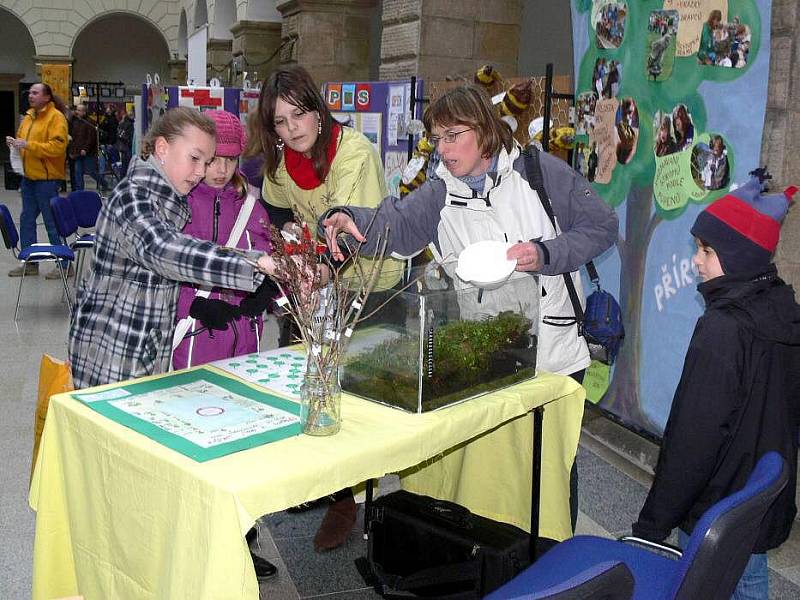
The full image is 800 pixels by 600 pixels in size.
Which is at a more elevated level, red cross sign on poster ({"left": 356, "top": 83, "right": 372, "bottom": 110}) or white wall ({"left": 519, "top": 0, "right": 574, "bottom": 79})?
white wall ({"left": 519, "top": 0, "right": 574, "bottom": 79})

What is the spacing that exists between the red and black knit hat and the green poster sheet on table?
3.53 feet

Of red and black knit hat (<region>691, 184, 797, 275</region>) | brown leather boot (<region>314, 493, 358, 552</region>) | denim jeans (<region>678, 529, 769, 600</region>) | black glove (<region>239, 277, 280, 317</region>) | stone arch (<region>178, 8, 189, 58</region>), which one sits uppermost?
stone arch (<region>178, 8, 189, 58</region>)

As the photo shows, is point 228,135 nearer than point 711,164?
Yes

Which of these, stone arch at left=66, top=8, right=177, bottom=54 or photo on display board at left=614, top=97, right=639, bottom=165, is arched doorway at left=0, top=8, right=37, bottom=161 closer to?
stone arch at left=66, top=8, right=177, bottom=54

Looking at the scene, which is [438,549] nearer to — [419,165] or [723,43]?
[723,43]

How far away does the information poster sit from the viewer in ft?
10.4

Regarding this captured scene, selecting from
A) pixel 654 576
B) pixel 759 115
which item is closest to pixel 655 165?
pixel 759 115

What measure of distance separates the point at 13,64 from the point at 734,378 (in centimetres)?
2604

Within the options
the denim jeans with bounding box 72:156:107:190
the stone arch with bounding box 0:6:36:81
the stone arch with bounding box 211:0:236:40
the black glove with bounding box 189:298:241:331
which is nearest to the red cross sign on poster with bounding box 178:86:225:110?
the black glove with bounding box 189:298:241:331

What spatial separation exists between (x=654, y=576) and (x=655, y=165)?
214 cm

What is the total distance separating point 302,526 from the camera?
3277 mm

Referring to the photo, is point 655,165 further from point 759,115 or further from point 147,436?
point 147,436

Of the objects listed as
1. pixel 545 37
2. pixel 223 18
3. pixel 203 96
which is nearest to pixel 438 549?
pixel 203 96

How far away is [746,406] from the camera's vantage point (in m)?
1.98
